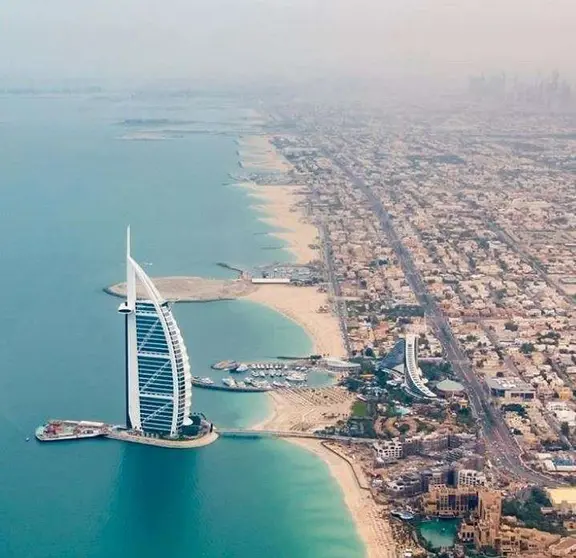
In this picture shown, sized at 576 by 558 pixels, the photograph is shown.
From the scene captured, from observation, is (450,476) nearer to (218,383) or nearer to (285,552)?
(285,552)

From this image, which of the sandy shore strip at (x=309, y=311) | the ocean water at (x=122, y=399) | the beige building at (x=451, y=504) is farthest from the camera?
the sandy shore strip at (x=309, y=311)

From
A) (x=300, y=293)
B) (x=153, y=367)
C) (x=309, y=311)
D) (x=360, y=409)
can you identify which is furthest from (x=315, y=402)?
(x=300, y=293)

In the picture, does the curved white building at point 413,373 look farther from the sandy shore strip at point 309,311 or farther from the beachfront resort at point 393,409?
the sandy shore strip at point 309,311

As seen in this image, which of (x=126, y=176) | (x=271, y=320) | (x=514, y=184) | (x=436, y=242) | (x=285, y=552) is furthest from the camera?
(x=126, y=176)

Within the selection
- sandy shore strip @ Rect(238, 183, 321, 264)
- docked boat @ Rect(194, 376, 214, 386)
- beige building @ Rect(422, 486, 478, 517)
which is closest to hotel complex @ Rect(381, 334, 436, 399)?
docked boat @ Rect(194, 376, 214, 386)

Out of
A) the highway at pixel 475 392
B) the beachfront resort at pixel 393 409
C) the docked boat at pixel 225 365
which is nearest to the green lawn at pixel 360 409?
the beachfront resort at pixel 393 409

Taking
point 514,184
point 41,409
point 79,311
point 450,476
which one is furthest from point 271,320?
point 514,184
